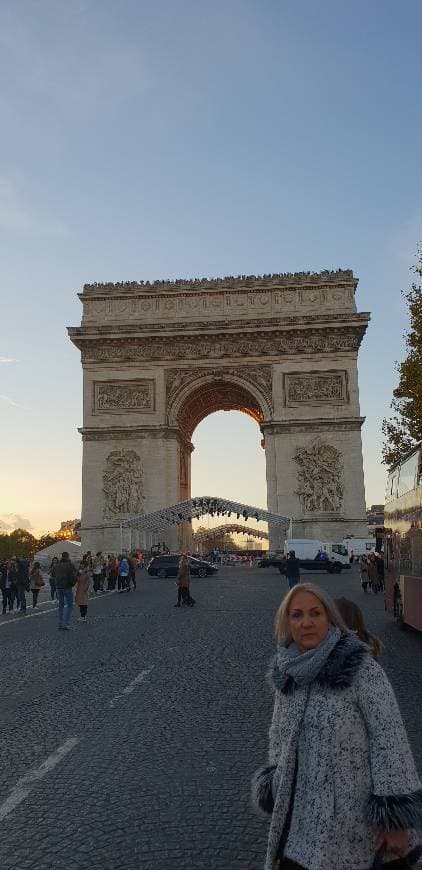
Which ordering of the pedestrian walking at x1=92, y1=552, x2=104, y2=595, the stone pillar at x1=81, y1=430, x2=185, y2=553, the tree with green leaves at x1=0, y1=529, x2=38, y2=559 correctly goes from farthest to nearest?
the tree with green leaves at x1=0, y1=529, x2=38, y2=559, the stone pillar at x1=81, y1=430, x2=185, y2=553, the pedestrian walking at x1=92, y1=552, x2=104, y2=595

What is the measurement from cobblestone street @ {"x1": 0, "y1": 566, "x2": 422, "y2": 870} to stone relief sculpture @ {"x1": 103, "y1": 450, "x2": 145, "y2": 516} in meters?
28.8

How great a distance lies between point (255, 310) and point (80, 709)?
3746 cm

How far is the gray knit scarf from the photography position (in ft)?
8.11

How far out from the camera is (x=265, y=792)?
8.48ft

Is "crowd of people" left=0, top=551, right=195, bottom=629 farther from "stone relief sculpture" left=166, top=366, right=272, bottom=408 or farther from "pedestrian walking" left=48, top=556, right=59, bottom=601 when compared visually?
"stone relief sculpture" left=166, top=366, right=272, bottom=408

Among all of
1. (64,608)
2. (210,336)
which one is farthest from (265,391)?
(64,608)

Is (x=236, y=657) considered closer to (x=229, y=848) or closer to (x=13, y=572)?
(x=229, y=848)

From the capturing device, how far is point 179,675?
28.9ft

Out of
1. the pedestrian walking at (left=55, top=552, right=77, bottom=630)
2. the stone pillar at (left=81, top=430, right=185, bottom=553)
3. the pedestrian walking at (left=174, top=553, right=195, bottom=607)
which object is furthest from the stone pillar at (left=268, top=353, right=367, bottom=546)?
the pedestrian walking at (left=55, top=552, right=77, bottom=630)

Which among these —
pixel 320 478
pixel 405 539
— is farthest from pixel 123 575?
pixel 320 478

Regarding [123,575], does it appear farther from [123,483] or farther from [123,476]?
[123,476]

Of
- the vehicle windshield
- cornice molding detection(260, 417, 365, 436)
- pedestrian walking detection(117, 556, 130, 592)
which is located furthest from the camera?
cornice molding detection(260, 417, 365, 436)

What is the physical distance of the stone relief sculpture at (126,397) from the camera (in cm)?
4306

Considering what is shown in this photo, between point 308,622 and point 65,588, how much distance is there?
1236cm
